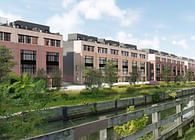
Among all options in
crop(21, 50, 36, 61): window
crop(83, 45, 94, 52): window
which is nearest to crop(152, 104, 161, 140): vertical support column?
crop(21, 50, 36, 61): window

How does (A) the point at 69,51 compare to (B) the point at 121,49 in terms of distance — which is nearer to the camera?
(A) the point at 69,51

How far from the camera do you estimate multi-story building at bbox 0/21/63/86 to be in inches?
1604

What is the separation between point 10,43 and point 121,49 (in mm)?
44123

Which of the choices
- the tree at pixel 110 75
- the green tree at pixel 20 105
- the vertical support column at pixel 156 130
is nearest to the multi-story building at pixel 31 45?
the tree at pixel 110 75

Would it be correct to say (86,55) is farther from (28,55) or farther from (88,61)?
(28,55)

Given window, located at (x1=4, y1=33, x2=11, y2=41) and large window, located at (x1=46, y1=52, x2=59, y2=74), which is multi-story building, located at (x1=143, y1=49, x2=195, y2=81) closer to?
large window, located at (x1=46, y1=52, x2=59, y2=74)

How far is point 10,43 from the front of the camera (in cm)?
4050

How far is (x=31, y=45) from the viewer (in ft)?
144

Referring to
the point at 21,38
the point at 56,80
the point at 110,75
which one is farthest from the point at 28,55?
the point at 110,75

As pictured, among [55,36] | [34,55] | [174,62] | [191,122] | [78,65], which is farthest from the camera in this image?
[174,62]

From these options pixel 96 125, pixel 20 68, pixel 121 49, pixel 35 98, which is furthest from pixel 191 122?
pixel 121 49

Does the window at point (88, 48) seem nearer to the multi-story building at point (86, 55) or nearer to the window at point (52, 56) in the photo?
the multi-story building at point (86, 55)

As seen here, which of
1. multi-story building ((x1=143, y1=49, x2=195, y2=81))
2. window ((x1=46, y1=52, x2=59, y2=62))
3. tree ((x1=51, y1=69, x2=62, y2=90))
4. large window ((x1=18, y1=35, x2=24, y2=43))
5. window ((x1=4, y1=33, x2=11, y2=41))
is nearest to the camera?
tree ((x1=51, y1=69, x2=62, y2=90))

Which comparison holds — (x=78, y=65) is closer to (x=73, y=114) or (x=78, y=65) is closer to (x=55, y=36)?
(x=55, y=36)
